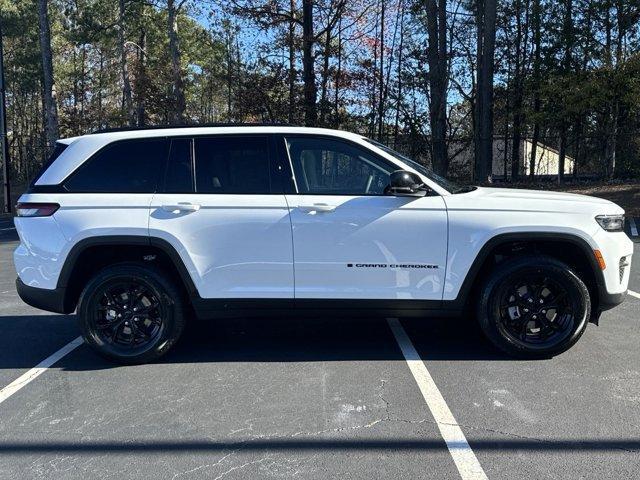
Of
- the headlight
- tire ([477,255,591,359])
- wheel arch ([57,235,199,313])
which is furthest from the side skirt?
the headlight

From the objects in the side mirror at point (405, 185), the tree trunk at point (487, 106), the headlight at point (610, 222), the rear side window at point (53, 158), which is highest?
the tree trunk at point (487, 106)

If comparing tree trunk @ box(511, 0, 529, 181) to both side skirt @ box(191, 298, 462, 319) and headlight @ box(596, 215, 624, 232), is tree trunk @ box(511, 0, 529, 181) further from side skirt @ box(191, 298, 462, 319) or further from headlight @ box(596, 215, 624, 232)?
side skirt @ box(191, 298, 462, 319)

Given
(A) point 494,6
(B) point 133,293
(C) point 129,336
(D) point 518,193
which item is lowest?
(C) point 129,336

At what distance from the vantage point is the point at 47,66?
20.7 m

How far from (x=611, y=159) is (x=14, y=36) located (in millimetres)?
36637

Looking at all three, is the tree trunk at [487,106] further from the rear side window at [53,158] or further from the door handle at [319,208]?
the rear side window at [53,158]

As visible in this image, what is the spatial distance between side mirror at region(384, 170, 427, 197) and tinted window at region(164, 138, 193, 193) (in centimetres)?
169

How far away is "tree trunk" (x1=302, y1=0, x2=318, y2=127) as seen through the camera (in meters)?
23.6

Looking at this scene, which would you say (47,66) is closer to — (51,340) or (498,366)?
(51,340)

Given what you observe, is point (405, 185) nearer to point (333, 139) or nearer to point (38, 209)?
point (333, 139)

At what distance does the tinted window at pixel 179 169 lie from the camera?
483 cm

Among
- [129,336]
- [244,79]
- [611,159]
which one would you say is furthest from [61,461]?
[244,79]

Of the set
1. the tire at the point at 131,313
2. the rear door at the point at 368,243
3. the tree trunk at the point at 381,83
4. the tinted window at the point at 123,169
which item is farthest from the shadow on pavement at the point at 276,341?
the tree trunk at the point at 381,83

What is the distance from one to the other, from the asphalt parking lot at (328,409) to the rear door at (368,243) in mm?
661
